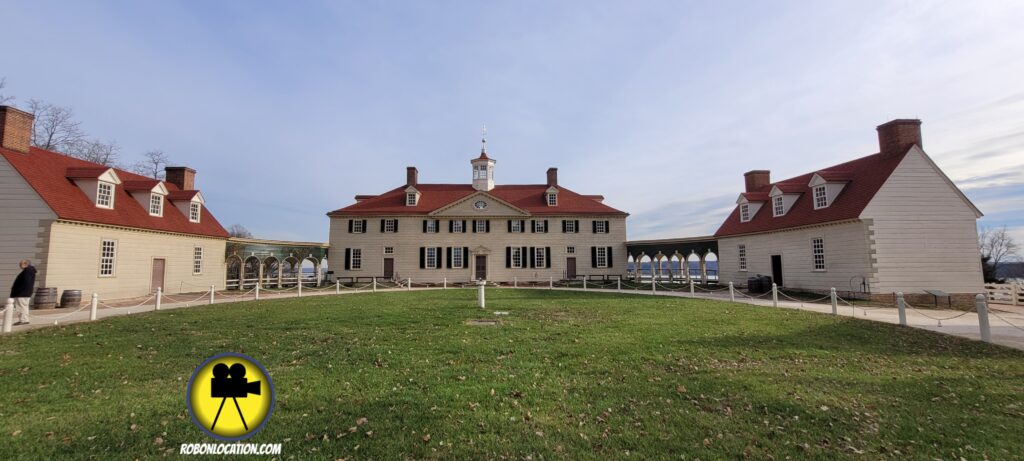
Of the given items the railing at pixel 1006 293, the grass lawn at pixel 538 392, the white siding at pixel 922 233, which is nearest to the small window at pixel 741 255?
the white siding at pixel 922 233

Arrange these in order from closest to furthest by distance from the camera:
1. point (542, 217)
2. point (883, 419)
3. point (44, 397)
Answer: point (883, 419)
point (44, 397)
point (542, 217)

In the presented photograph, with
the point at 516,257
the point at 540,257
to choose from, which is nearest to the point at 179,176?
the point at 516,257

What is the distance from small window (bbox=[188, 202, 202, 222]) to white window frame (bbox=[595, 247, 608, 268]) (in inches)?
1209

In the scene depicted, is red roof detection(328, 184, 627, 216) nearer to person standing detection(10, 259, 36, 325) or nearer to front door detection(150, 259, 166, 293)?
front door detection(150, 259, 166, 293)

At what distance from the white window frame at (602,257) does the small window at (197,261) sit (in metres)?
30.0

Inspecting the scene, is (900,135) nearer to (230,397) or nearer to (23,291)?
(230,397)

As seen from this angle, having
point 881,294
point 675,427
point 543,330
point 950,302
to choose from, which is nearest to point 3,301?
point 543,330

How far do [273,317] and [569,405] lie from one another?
39.9 ft

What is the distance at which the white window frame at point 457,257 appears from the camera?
118 feet

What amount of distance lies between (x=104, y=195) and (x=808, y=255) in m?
38.4

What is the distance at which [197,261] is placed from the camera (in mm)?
25516

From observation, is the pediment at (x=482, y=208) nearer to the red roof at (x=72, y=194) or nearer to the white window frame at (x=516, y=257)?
the white window frame at (x=516, y=257)

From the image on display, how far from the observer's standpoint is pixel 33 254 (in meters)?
17.0

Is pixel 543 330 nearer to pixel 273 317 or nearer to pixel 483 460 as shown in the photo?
pixel 483 460
